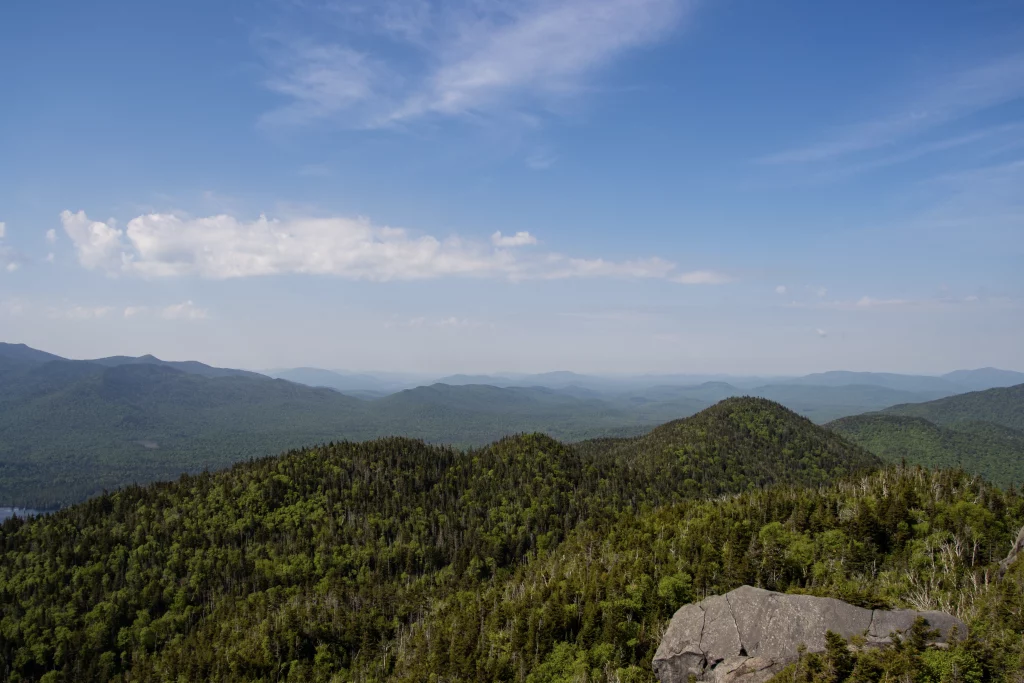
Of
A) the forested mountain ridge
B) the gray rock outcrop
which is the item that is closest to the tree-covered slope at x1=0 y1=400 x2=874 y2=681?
the forested mountain ridge

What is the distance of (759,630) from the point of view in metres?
50.8

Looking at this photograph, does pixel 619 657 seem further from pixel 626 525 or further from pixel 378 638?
pixel 378 638

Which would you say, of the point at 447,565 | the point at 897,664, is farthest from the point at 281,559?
the point at 897,664

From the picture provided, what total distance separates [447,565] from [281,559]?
5270 cm

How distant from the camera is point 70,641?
13762 centimetres

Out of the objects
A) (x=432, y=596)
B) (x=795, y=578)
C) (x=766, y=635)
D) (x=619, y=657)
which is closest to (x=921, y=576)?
(x=795, y=578)

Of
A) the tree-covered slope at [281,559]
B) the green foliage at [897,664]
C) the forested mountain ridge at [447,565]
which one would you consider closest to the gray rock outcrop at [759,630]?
the green foliage at [897,664]

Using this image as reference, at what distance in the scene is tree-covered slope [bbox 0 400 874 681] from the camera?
125875 millimetres

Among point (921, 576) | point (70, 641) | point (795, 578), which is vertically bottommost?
point (70, 641)

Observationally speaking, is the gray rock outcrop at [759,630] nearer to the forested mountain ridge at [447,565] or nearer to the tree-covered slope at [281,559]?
the forested mountain ridge at [447,565]

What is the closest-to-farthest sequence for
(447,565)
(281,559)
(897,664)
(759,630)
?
1. (897,664)
2. (759,630)
3. (281,559)
4. (447,565)

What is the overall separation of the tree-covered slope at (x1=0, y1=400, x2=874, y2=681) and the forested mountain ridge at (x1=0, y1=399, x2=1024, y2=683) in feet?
2.07

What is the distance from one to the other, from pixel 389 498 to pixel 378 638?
5988 cm

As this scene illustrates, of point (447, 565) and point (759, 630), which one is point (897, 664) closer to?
point (759, 630)
